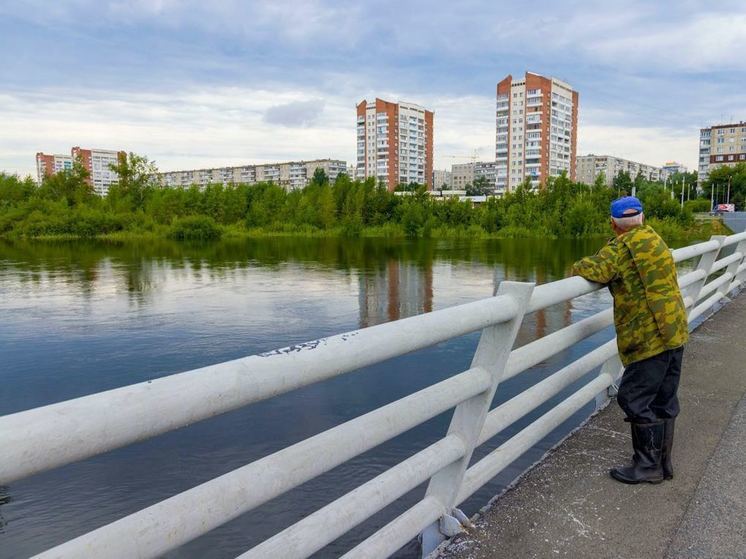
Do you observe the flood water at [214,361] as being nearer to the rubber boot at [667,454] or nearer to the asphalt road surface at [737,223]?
the rubber boot at [667,454]

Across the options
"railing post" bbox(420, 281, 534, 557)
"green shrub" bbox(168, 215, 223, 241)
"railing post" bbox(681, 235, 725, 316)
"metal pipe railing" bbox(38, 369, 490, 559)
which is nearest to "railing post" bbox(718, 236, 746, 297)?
"railing post" bbox(681, 235, 725, 316)

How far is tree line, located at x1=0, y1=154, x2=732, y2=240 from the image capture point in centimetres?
6775

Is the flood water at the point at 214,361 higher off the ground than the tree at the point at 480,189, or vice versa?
the tree at the point at 480,189

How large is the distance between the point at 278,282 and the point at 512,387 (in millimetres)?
14190

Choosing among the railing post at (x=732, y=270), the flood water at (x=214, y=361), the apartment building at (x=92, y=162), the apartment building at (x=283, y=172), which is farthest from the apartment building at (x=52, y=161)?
the railing post at (x=732, y=270)

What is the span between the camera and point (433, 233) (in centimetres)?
6931

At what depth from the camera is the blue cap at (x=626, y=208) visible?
132 inches

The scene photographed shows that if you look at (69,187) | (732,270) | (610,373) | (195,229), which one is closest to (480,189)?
(69,187)

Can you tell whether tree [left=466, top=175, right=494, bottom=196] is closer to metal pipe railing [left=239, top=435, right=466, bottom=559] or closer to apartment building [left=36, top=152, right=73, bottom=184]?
apartment building [left=36, top=152, right=73, bottom=184]

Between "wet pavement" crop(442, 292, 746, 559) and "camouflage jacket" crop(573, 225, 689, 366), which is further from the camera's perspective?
"camouflage jacket" crop(573, 225, 689, 366)

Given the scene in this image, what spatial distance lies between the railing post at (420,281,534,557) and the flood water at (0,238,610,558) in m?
2.21

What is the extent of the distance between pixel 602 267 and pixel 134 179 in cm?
9222

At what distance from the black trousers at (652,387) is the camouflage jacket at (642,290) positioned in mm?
55

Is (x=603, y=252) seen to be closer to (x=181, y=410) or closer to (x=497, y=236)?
(x=181, y=410)
